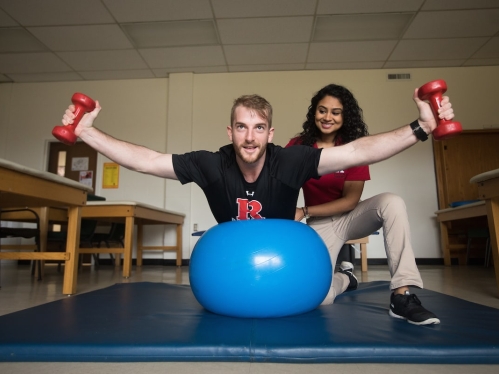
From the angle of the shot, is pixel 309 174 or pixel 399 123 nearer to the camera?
pixel 309 174

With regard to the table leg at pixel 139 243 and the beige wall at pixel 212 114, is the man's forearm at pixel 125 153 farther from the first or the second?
the beige wall at pixel 212 114

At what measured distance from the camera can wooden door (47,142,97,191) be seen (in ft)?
19.3

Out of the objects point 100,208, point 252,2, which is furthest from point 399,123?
point 100,208

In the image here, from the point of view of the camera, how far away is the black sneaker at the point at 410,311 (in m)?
1.31

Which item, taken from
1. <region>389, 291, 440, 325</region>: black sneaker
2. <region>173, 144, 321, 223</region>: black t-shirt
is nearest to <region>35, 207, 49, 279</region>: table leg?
<region>173, 144, 321, 223</region>: black t-shirt

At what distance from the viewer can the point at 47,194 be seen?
2229 mm

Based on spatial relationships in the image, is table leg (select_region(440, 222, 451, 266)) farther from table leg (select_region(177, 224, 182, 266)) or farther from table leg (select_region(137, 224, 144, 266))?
table leg (select_region(137, 224, 144, 266))

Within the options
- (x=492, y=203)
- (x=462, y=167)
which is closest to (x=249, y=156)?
(x=492, y=203)

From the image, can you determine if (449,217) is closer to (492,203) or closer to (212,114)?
(492,203)

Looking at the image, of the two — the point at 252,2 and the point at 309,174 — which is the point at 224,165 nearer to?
the point at 309,174

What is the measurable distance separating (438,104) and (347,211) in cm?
77

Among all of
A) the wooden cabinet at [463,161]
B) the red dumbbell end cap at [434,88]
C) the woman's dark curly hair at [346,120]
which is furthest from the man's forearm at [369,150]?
the wooden cabinet at [463,161]

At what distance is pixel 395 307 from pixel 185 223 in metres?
4.39

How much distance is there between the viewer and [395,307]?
1.45 metres
